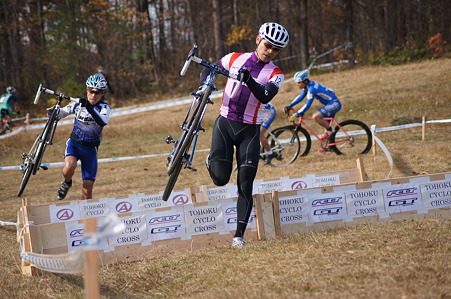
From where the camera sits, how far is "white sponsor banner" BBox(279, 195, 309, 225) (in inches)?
257

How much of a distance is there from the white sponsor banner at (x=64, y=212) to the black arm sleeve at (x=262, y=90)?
3.43 meters

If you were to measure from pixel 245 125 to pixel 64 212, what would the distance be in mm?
3086

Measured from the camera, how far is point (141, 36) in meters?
36.0

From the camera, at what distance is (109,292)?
4.93 metres

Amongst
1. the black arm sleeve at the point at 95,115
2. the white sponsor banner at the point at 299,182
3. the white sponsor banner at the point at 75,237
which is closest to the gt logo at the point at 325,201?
the white sponsor banner at the point at 299,182

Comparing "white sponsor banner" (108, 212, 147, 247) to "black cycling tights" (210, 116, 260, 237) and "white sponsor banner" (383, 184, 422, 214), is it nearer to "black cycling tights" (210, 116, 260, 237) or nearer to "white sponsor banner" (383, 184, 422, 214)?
"black cycling tights" (210, 116, 260, 237)

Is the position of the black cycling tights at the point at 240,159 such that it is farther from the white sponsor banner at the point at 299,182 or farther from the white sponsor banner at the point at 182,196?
the white sponsor banner at the point at 299,182

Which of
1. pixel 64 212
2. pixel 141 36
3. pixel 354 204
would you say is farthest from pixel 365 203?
pixel 141 36

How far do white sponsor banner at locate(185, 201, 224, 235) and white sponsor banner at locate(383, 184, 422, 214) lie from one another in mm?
2019

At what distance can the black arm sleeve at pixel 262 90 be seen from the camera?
5.63m

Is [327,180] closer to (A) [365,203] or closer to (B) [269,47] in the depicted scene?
(A) [365,203]

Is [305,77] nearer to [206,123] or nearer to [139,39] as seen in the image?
[206,123]

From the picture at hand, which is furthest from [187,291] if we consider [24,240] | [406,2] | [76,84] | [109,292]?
[76,84]

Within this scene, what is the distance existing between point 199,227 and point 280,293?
224cm
